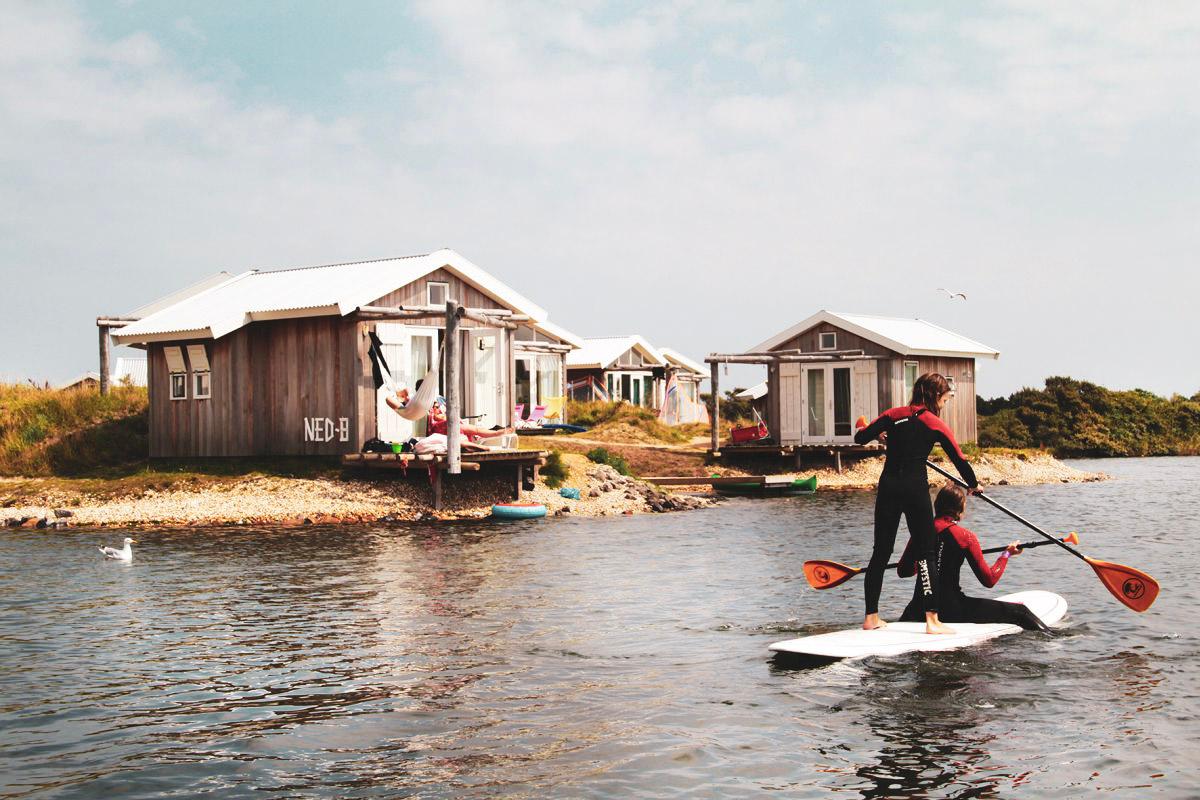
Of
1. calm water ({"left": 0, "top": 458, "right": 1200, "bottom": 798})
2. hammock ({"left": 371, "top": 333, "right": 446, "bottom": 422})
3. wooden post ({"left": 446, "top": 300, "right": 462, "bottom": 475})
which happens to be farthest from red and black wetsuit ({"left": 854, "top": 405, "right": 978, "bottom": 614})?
hammock ({"left": 371, "top": 333, "right": 446, "bottom": 422})

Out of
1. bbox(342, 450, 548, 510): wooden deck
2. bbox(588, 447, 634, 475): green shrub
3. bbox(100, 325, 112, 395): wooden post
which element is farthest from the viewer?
bbox(100, 325, 112, 395): wooden post

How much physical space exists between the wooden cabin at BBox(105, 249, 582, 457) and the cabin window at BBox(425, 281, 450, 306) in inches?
1.1

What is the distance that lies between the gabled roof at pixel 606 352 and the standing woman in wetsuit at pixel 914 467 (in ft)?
142

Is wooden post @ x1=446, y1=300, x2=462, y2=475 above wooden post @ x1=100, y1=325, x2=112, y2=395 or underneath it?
underneath

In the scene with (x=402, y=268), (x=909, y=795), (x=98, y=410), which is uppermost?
(x=402, y=268)

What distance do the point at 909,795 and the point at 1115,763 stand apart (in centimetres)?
160

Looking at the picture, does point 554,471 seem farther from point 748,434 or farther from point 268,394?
point 748,434

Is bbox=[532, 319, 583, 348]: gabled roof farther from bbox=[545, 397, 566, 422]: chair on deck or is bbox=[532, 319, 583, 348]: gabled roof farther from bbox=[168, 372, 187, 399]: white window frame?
bbox=[168, 372, 187, 399]: white window frame

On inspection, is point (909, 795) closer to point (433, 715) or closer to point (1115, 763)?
point (1115, 763)

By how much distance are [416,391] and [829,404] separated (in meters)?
16.7

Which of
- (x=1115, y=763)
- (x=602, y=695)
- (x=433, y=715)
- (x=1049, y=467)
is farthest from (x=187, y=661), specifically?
(x=1049, y=467)

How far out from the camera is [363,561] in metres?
18.6

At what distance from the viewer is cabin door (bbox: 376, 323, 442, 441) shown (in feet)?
87.0

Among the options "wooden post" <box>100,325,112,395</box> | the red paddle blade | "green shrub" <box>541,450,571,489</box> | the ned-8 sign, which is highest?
"wooden post" <box>100,325,112,395</box>
